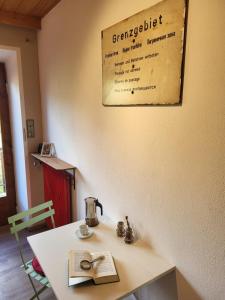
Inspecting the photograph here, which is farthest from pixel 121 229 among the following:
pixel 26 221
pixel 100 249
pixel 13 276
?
pixel 13 276

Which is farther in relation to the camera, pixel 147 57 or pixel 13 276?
pixel 13 276

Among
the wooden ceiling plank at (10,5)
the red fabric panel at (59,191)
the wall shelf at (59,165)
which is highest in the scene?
the wooden ceiling plank at (10,5)

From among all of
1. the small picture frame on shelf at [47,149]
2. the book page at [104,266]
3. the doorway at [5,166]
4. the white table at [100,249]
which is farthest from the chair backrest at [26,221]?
the doorway at [5,166]

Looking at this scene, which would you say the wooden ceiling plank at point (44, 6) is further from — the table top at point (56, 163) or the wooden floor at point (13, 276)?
the wooden floor at point (13, 276)

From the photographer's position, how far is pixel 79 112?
1990 mm

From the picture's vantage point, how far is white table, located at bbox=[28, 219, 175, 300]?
1.10m

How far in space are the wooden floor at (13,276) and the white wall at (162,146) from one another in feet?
2.65

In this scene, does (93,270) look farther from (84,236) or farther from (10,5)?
(10,5)

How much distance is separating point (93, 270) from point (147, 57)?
1.15 meters

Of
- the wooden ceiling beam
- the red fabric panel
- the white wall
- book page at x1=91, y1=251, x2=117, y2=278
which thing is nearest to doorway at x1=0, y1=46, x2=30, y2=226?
the wooden ceiling beam

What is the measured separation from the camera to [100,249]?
4.63 ft

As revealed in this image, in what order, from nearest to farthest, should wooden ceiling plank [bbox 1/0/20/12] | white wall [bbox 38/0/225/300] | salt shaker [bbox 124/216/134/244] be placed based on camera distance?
white wall [bbox 38/0/225/300] < salt shaker [bbox 124/216/134/244] < wooden ceiling plank [bbox 1/0/20/12]

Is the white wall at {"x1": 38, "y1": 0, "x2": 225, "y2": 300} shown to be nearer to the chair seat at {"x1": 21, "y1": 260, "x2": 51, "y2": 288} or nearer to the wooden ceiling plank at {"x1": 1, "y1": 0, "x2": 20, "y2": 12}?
the wooden ceiling plank at {"x1": 1, "y1": 0, "x2": 20, "y2": 12}

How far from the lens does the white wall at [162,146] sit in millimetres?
989
